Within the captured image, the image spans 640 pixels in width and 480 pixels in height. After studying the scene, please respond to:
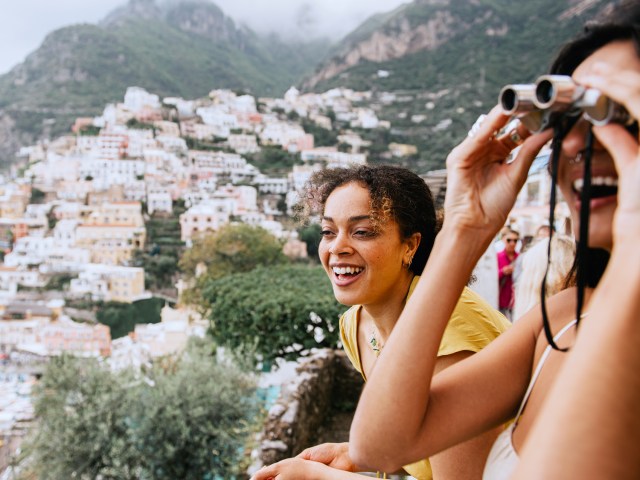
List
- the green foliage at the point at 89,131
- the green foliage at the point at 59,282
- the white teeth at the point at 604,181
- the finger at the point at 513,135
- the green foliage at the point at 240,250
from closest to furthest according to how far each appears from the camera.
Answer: the white teeth at the point at 604,181 < the finger at the point at 513,135 < the green foliage at the point at 240,250 < the green foliage at the point at 59,282 < the green foliage at the point at 89,131

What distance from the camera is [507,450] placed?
2.20 ft

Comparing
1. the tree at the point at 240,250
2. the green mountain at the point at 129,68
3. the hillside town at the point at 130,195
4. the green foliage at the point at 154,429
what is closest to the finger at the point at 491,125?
the green foliage at the point at 154,429

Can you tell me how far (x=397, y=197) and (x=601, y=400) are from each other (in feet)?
3.11

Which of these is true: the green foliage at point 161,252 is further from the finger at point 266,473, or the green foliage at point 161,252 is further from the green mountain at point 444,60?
the finger at point 266,473

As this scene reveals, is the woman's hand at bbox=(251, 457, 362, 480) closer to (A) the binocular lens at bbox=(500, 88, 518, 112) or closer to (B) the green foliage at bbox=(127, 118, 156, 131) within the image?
(A) the binocular lens at bbox=(500, 88, 518, 112)

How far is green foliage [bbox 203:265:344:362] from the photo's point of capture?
718 centimetres

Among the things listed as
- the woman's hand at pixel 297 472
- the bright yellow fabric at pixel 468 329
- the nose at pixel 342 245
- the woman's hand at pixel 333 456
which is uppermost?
the nose at pixel 342 245

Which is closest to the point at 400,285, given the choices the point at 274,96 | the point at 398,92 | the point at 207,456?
the point at 207,456

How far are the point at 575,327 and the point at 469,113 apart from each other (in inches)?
2224

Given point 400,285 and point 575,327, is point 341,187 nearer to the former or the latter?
point 400,285

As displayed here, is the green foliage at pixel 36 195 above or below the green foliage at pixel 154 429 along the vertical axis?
above

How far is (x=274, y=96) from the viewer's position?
85.8 meters

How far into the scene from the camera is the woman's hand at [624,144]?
44 centimetres

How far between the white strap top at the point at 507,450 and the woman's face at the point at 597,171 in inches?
6.8
